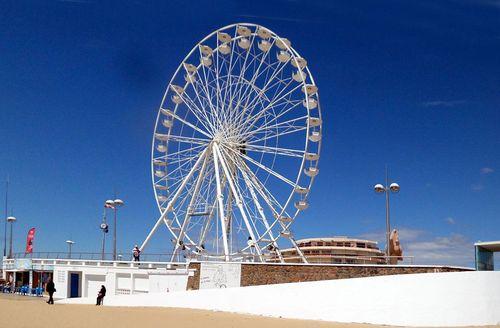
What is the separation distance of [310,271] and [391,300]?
498 cm

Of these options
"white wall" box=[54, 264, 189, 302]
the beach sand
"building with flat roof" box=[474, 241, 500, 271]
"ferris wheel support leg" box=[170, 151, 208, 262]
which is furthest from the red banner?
"building with flat roof" box=[474, 241, 500, 271]

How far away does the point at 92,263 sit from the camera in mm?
34344

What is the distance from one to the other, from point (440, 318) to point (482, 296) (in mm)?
1465

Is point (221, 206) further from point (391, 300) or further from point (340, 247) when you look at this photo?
point (340, 247)

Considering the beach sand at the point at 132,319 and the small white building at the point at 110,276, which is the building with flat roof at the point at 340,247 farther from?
the beach sand at the point at 132,319

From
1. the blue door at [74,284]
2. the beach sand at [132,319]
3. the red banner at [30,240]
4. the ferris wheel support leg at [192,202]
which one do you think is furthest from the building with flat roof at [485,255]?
the red banner at [30,240]

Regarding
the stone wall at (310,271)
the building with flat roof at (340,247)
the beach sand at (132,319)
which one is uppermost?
the building with flat roof at (340,247)

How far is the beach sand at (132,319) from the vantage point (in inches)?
821

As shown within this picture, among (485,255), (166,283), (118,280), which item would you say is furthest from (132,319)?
(485,255)

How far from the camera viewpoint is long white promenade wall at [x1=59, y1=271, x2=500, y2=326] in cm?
1975

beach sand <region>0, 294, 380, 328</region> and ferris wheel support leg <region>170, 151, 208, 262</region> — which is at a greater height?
ferris wheel support leg <region>170, 151, 208, 262</region>

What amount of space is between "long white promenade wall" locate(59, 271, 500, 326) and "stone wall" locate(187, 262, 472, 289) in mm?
2016

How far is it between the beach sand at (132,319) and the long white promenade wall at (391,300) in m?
0.77

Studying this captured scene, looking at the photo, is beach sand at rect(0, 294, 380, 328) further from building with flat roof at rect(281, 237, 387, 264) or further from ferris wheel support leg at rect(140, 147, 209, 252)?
building with flat roof at rect(281, 237, 387, 264)
